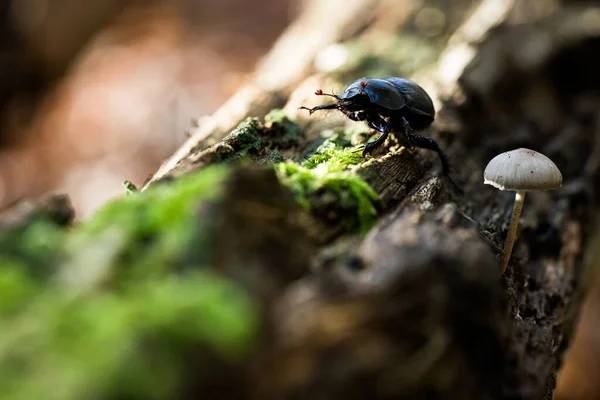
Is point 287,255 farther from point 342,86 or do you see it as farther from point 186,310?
point 342,86

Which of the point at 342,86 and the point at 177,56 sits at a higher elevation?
the point at 177,56

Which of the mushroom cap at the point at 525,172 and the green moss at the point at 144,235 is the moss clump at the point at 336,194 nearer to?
the green moss at the point at 144,235

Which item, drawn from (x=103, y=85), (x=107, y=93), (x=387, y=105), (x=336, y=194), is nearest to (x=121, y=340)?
(x=336, y=194)

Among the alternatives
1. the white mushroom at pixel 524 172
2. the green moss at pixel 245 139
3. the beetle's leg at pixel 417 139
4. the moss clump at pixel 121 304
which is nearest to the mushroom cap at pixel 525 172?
the white mushroom at pixel 524 172

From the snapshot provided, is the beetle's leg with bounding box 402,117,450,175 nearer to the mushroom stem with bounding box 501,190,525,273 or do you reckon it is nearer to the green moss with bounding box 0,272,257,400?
the mushroom stem with bounding box 501,190,525,273

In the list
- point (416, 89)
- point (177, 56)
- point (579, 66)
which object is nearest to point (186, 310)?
→ point (416, 89)

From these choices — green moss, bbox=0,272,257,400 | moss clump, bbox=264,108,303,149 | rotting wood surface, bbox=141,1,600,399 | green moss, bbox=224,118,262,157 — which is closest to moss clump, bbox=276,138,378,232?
rotting wood surface, bbox=141,1,600,399
